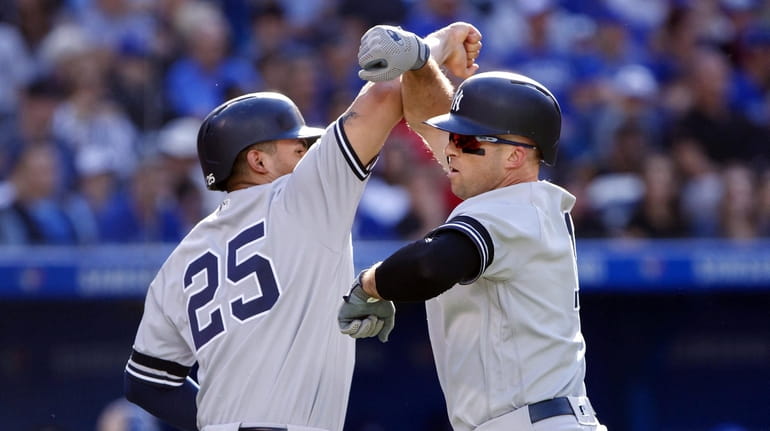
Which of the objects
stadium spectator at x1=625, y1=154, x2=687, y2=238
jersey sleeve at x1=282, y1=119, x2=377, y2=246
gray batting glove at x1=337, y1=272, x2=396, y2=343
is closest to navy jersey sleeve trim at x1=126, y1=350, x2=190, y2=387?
jersey sleeve at x1=282, y1=119, x2=377, y2=246

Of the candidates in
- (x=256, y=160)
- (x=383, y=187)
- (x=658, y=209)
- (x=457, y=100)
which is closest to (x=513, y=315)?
(x=457, y=100)

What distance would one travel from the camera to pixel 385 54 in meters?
3.27

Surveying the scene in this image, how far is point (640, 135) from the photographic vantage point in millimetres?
7605

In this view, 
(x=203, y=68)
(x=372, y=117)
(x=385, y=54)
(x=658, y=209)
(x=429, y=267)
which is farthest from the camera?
(x=203, y=68)

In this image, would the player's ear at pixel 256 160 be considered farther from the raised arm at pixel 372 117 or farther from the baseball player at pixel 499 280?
the baseball player at pixel 499 280

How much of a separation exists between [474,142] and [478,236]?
38cm

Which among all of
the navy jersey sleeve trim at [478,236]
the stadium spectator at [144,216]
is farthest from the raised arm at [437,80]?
the stadium spectator at [144,216]

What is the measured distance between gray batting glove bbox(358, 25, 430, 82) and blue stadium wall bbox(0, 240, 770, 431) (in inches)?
132

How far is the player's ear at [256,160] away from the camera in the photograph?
3.62 m

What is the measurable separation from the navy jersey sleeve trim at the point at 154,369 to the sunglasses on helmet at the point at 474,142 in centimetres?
116

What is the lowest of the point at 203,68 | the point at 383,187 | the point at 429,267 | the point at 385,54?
the point at 383,187

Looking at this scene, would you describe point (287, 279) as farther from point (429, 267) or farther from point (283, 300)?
point (429, 267)

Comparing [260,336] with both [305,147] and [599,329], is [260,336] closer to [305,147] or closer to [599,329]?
[305,147]

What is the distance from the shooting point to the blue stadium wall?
257 inches
